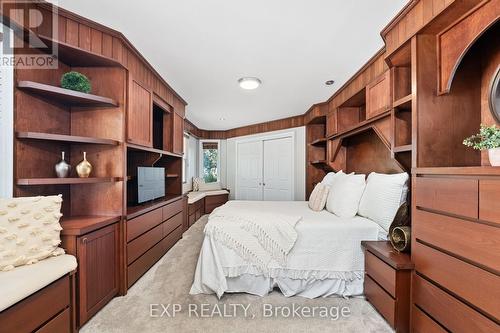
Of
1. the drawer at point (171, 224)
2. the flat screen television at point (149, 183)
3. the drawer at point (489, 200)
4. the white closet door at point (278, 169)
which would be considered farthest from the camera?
the white closet door at point (278, 169)

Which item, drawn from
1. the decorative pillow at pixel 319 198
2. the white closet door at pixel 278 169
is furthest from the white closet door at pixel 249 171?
the decorative pillow at pixel 319 198

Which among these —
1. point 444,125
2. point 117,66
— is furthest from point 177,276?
point 444,125

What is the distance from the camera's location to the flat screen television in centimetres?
261

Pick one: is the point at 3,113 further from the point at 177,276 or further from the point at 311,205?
the point at 311,205

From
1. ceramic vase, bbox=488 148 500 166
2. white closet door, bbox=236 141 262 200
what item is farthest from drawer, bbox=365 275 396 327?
white closet door, bbox=236 141 262 200

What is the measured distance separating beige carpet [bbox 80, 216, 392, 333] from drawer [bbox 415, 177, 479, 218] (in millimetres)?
1029

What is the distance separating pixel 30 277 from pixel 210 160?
537 centimetres

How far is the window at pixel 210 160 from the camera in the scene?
21.2 ft

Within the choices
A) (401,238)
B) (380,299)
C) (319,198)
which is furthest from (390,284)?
(319,198)

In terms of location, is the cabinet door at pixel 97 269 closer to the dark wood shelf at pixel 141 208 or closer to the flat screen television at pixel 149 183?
the dark wood shelf at pixel 141 208

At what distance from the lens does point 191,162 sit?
5.83 metres

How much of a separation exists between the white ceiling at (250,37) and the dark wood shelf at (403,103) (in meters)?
0.62

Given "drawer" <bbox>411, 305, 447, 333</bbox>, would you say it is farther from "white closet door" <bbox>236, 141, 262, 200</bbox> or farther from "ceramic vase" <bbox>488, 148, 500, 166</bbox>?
Answer: "white closet door" <bbox>236, 141, 262, 200</bbox>

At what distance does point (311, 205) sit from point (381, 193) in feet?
3.11
